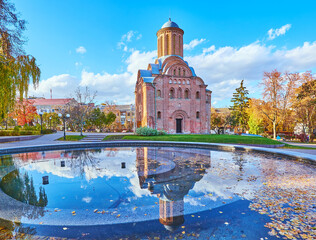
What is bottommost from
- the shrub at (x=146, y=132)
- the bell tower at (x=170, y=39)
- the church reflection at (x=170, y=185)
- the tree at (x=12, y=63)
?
the church reflection at (x=170, y=185)

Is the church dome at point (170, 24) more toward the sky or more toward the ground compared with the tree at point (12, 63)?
more toward the sky

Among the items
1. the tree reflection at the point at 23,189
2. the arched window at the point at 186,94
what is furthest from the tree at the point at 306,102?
the tree reflection at the point at 23,189

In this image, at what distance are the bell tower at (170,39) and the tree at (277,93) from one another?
15237 mm

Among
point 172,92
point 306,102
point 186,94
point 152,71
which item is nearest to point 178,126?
point 186,94

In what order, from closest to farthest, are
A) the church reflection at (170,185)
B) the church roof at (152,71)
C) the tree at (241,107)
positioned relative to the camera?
1. the church reflection at (170,185)
2. the church roof at (152,71)
3. the tree at (241,107)

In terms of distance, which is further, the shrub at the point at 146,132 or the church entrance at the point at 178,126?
the church entrance at the point at 178,126

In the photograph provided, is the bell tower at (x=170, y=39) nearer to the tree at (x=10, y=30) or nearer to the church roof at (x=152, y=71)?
the church roof at (x=152, y=71)

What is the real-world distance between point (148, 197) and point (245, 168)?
16.2ft

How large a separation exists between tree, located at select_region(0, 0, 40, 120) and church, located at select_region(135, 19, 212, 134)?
18424 millimetres

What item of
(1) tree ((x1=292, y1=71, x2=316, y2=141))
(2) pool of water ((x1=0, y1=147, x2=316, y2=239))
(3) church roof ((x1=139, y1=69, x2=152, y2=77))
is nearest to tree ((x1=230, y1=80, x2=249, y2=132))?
(1) tree ((x1=292, y1=71, x2=316, y2=141))

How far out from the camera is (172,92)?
91.0 feet

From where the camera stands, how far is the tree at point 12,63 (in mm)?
7578

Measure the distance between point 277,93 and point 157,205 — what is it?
100 feet

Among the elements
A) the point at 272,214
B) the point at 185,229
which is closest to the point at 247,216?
the point at 272,214
